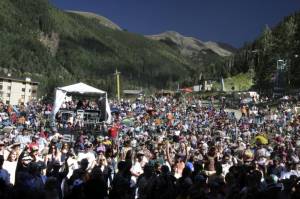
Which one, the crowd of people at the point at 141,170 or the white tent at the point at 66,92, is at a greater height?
the white tent at the point at 66,92

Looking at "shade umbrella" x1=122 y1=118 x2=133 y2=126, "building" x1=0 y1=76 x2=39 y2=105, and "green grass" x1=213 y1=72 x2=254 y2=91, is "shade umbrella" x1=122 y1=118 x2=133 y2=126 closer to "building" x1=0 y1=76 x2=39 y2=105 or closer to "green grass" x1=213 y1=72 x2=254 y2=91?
"green grass" x1=213 y1=72 x2=254 y2=91

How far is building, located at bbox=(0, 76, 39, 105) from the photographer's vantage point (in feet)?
443

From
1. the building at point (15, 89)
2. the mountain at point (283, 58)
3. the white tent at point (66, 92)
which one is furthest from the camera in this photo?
the building at point (15, 89)

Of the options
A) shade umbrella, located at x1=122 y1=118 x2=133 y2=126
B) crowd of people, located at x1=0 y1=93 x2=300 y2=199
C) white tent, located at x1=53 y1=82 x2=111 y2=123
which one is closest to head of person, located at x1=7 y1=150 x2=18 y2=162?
crowd of people, located at x1=0 y1=93 x2=300 y2=199

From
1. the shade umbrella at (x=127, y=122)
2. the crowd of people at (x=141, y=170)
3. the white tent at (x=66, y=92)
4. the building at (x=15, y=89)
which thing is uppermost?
the building at (x=15, y=89)

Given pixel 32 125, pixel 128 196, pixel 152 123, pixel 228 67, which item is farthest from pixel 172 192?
pixel 228 67

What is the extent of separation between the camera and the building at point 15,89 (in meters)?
135

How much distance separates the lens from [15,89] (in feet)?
454

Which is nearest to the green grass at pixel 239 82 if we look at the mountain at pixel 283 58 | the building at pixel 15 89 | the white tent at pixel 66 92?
the mountain at pixel 283 58

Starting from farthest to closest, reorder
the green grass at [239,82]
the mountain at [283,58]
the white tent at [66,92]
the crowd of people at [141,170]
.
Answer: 1. the green grass at [239,82]
2. the mountain at [283,58]
3. the white tent at [66,92]
4. the crowd of people at [141,170]

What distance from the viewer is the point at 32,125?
26.1 m

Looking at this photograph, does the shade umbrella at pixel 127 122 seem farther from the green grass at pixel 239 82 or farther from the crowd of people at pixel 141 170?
the green grass at pixel 239 82

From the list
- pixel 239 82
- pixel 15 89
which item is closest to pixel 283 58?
pixel 239 82

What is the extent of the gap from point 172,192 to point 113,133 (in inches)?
562
